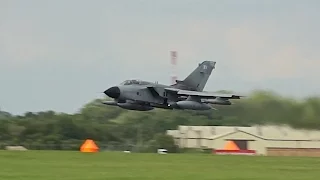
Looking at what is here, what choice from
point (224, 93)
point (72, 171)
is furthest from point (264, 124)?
point (72, 171)

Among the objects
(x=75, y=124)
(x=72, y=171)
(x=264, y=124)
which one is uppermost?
(x=75, y=124)

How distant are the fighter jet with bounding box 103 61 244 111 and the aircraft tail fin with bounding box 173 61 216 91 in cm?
40

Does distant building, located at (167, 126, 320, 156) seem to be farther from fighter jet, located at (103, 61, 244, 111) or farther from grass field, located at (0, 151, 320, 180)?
grass field, located at (0, 151, 320, 180)

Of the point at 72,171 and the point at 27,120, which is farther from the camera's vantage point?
the point at 27,120

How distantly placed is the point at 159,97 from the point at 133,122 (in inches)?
1619

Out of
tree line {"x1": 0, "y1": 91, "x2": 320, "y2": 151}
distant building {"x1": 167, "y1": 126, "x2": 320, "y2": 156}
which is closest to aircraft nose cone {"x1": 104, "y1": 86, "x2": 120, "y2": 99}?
tree line {"x1": 0, "y1": 91, "x2": 320, "y2": 151}

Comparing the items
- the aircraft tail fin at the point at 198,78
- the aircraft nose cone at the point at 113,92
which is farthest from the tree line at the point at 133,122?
the aircraft nose cone at the point at 113,92

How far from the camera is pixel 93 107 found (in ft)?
347

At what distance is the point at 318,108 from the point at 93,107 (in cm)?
5699

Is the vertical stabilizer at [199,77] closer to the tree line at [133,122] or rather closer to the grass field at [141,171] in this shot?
the tree line at [133,122]

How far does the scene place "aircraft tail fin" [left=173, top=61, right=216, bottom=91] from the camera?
6600cm

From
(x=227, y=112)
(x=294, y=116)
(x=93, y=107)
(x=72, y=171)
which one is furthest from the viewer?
(x=93, y=107)

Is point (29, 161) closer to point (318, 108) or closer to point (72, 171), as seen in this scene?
point (72, 171)

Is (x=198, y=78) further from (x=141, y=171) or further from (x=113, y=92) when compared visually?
(x=141, y=171)
